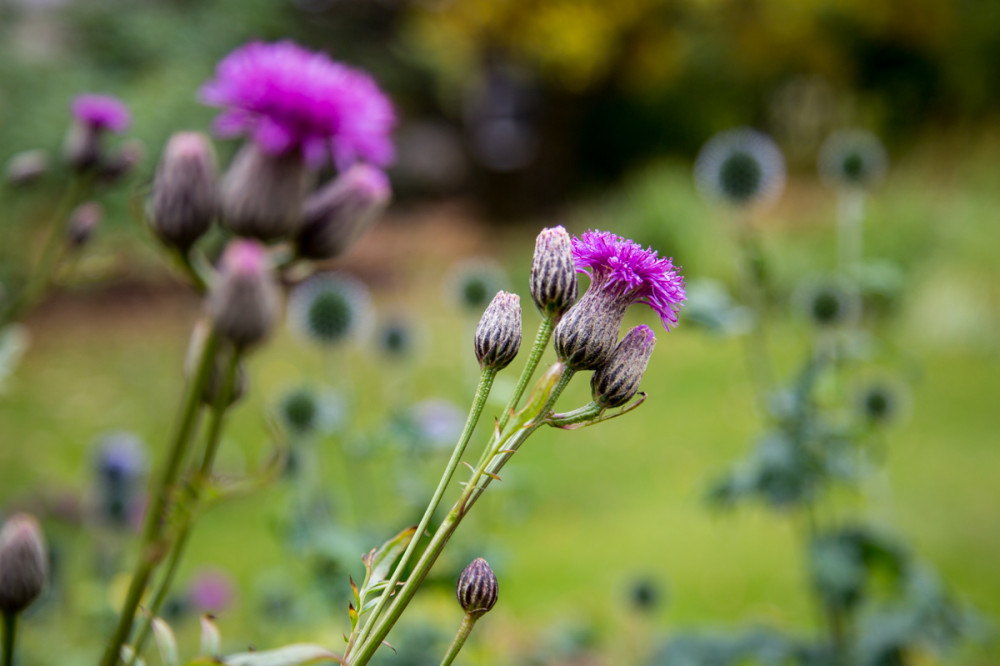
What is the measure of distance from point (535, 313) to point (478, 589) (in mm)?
5558

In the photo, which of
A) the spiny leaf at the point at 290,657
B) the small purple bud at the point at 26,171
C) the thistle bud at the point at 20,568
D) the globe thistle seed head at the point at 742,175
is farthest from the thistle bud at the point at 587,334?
the globe thistle seed head at the point at 742,175

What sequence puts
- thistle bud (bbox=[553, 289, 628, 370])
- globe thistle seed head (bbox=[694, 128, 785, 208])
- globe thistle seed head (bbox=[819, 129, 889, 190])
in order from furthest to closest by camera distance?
globe thistle seed head (bbox=[819, 129, 889, 190]), globe thistle seed head (bbox=[694, 128, 785, 208]), thistle bud (bbox=[553, 289, 628, 370])

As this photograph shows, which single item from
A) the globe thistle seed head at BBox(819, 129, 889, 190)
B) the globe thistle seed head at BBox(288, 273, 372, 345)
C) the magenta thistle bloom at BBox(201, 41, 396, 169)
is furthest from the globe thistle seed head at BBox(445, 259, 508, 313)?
the magenta thistle bloom at BBox(201, 41, 396, 169)

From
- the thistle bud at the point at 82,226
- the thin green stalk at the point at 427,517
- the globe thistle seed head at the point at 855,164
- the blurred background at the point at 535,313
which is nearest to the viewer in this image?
the thin green stalk at the point at 427,517

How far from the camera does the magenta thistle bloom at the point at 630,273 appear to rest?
0.72 metres

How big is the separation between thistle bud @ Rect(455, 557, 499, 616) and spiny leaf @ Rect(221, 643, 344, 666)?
118 millimetres

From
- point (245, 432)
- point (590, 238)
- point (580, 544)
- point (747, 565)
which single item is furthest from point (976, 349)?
point (590, 238)

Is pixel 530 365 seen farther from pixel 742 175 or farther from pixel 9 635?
pixel 742 175

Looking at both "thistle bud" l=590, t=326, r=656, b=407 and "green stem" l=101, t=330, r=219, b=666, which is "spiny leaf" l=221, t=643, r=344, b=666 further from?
"thistle bud" l=590, t=326, r=656, b=407

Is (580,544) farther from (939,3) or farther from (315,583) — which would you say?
(939,3)

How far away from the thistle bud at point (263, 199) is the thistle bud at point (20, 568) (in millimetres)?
311

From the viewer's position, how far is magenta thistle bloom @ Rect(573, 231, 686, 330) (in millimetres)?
716

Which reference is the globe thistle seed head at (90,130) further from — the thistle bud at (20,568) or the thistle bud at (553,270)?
the thistle bud at (553,270)

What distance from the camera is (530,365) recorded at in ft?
2.21
